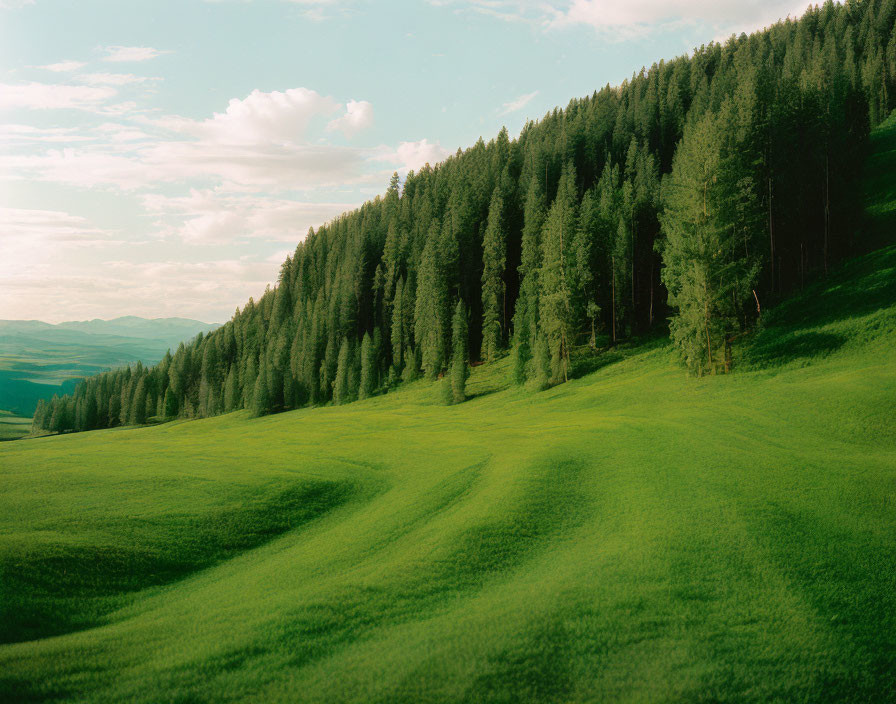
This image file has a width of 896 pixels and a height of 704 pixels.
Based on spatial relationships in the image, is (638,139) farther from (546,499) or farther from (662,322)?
(546,499)

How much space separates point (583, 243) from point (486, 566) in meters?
57.5

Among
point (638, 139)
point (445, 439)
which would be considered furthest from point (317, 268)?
point (445, 439)

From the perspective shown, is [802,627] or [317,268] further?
[317,268]

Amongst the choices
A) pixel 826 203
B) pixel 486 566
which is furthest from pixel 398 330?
pixel 486 566

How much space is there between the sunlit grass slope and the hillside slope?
81 mm

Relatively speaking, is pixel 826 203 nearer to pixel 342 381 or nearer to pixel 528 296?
pixel 528 296

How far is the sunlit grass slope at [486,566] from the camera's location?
10336mm

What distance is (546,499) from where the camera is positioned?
71.2 ft

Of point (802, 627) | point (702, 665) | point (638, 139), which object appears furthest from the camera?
point (638, 139)

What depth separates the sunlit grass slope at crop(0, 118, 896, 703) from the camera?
407 inches

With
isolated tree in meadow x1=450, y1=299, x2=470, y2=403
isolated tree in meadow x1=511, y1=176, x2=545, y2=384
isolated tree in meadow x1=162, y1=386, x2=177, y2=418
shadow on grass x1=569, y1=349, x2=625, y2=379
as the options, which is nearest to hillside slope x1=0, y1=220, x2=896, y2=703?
shadow on grass x1=569, y1=349, x2=625, y2=379

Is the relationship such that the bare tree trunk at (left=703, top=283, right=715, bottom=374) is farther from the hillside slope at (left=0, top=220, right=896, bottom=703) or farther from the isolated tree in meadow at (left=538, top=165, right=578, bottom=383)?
the isolated tree in meadow at (left=538, top=165, right=578, bottom=383)

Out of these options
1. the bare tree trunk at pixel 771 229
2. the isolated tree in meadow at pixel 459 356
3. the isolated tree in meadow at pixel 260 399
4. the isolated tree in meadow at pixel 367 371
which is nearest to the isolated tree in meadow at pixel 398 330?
the isolated tree in meadow at pixel 367 371

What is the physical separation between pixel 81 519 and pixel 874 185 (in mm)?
100594
